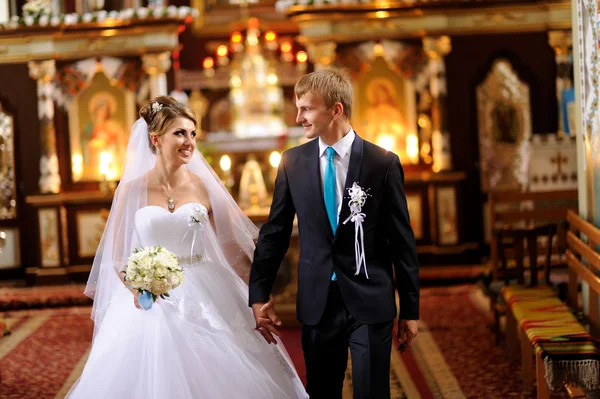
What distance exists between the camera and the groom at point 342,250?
11.7 feet

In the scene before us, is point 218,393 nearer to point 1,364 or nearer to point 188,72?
point 1,364

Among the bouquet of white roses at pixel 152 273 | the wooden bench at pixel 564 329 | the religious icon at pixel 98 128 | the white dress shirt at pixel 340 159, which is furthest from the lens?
the religious icon at pixel 98 128

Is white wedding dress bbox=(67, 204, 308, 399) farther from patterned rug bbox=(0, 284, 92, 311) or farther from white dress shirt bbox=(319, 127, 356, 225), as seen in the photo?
patterned rug bbox=(0, 284, 92, 311)

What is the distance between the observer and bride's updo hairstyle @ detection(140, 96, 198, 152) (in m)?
4.37

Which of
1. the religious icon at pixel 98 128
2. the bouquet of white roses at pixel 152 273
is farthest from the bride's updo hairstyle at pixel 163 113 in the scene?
the religious icon at pixel 98 128

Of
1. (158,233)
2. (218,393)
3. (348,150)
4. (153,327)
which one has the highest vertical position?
(348,150)

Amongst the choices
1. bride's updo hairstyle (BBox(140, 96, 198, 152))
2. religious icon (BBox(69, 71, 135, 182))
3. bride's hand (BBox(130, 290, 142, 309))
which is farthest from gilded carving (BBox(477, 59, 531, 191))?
bride's hand (BBox(130, 290, 142, 309))

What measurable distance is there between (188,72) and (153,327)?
8.92 m

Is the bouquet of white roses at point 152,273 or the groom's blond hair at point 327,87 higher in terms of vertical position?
the groom's blond hair at point 327,87

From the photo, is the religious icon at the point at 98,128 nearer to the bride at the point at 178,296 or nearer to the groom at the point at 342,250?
the bride at the point at 178,296

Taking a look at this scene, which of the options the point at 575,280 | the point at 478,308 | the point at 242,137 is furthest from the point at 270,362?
the point at 242,137

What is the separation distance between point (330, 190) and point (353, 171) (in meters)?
0.12

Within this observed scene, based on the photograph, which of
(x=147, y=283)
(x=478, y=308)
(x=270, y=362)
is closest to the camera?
(x=147, y=283)

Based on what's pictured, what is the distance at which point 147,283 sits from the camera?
3977 millimetres
